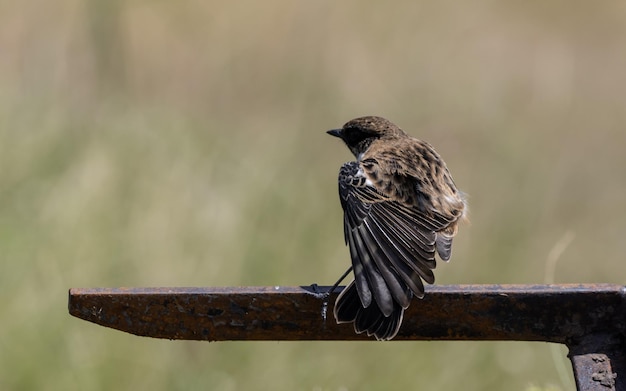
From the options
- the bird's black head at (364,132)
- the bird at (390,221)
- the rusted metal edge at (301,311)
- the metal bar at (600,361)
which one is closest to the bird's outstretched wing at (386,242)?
the bird at (390,221)

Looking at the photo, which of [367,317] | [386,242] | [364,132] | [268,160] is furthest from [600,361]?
[268,160]

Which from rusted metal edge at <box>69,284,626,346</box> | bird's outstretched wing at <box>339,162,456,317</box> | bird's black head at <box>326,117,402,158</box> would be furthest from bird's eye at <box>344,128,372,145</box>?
rusted metal edge at <box>69,284,626,346</box>

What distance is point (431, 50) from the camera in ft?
32.6

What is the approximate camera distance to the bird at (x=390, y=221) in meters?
4.17

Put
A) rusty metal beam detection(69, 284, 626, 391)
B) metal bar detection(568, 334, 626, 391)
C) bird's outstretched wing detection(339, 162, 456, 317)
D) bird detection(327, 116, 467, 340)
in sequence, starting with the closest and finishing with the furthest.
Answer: metal bar detection(568, 334, 626, 391)
rusty metal beam detection(69, 284, 626, 391)
bird detection(327, 116, 467, 340)
bird's outstretched wing detection(339, 162, 456, 317)

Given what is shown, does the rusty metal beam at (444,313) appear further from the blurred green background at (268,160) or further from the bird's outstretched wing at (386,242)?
the blurred green background at (268,160)

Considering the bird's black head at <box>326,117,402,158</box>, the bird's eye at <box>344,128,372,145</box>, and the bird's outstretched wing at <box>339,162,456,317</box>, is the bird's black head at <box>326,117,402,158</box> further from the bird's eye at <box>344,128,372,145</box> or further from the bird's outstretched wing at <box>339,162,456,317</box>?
the bird's outstretched wing at <box>339,162,456,317</box>

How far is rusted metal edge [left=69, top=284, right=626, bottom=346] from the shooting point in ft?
12.7

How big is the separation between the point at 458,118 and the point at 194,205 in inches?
137

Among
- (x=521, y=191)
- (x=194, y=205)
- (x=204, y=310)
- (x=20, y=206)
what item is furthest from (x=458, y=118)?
(x=204, y=310)

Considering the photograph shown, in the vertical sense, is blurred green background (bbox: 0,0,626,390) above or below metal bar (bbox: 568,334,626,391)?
below

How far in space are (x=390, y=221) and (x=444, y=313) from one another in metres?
1.34

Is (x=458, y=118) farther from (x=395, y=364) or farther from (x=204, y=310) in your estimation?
(x=204, y=310)

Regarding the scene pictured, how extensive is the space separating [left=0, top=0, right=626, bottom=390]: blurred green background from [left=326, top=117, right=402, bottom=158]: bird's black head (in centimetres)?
46
